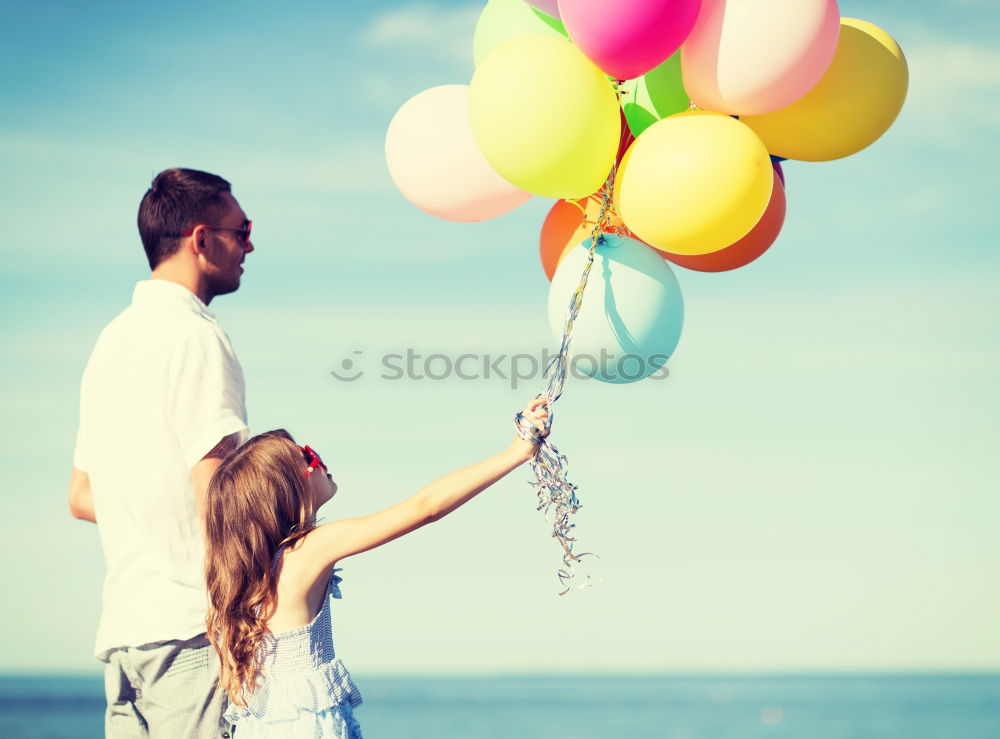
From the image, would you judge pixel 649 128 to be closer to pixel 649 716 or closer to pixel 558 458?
pixel 558 458

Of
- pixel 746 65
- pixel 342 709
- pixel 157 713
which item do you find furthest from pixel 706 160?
pixel 157 713

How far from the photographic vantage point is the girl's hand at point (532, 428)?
232 cm

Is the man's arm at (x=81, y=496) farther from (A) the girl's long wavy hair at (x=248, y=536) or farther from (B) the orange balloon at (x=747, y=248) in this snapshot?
(B) the orange balloon at (x=747, y=248)

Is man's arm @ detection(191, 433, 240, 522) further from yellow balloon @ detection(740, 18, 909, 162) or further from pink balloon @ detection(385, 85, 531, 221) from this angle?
yellow balloon @ detection(740, 18, 909, 162)

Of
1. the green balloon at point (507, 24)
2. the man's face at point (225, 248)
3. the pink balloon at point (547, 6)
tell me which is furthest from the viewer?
the green balloon at point (507, 24)

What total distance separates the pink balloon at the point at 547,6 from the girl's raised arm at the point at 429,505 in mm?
1128

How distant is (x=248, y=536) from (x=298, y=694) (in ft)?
1.29

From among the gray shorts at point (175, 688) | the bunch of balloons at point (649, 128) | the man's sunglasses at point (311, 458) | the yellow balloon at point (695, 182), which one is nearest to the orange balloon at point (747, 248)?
the bunch of balloons at point (649, 128)

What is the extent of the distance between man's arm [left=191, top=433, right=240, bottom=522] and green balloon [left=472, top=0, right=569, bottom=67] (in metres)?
1.45

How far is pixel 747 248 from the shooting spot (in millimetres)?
2859

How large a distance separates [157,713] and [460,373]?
1.48 meters

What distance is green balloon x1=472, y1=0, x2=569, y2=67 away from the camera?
292 cm

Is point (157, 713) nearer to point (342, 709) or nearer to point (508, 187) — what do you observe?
point (342, 709)

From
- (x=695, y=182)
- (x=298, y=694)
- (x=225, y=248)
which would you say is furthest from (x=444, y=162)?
(x=298, y=694)
